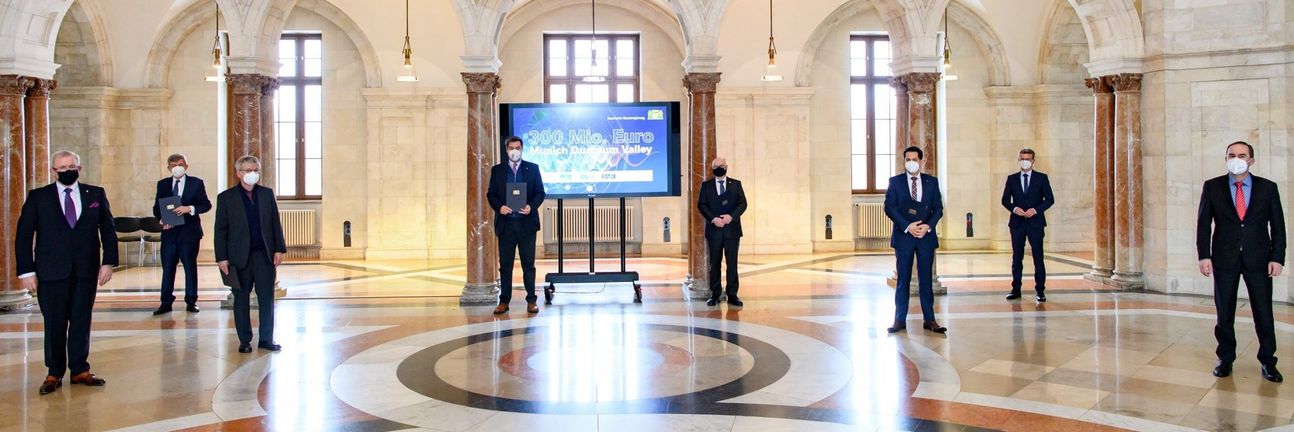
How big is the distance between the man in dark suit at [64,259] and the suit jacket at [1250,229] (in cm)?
715

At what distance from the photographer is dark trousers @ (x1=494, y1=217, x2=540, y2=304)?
8148 millimetres

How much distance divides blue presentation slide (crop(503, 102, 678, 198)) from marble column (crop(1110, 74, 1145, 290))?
17.7ft

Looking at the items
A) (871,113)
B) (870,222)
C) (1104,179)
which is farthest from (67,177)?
(871,113)

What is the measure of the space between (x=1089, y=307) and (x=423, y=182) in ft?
35.2

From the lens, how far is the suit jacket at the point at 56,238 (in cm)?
514

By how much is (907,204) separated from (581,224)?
9.00 meters

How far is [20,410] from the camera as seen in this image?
4699 millimetres

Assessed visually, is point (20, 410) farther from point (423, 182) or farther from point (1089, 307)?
point (423, 182)

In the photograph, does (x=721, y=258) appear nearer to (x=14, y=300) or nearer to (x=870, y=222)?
(x=14, y=300)

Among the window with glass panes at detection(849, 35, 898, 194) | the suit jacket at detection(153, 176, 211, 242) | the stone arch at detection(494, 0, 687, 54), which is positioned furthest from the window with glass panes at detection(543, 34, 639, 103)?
the suit jacket at detection(153, 176, 211, 242)

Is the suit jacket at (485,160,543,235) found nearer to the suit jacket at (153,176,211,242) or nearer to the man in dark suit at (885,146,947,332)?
the suit jacket at (153,176,211,242)

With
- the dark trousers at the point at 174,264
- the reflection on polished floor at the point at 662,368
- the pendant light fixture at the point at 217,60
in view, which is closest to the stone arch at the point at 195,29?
the pendant light fixture at the point at 217,60

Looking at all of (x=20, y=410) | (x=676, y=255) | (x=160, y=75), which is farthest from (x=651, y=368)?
(x=160, y=75)

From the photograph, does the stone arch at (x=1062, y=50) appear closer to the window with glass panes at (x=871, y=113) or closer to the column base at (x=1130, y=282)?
the window with glass panes at (x=871, y=113)
